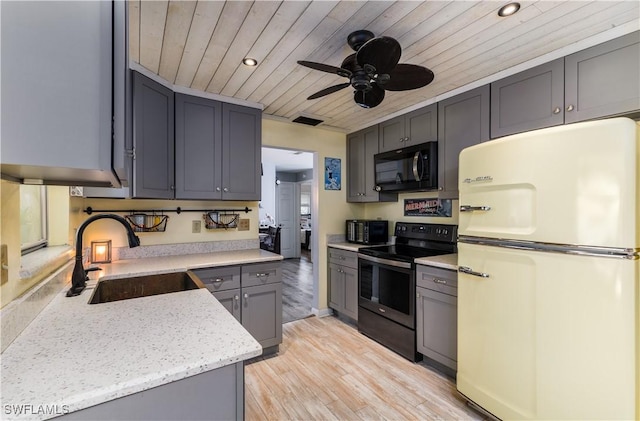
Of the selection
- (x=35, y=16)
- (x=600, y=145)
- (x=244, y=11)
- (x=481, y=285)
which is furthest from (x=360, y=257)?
(x=35, y=16)

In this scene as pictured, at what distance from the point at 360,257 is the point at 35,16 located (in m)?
2.82

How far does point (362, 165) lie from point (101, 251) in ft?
8.97

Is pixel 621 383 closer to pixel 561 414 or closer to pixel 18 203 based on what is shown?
pixel 561 414

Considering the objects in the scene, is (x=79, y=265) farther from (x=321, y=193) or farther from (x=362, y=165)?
(x=362, y=165)

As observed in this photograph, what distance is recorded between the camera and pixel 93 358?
82 cm

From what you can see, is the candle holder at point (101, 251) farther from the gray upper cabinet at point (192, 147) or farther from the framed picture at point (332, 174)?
the framed picture at point (332, 174)

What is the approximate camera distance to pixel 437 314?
2262 millimetres

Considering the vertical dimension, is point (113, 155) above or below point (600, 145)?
below

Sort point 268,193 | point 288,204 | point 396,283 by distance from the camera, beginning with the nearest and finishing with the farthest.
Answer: point 396,283 < point 268,193 < point 288,204

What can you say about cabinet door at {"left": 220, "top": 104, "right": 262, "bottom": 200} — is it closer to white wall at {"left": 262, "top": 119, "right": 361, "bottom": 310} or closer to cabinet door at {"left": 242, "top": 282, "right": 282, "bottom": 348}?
white wall at {"left": 262, "top": 119, "right": 361, "bottom": 310}

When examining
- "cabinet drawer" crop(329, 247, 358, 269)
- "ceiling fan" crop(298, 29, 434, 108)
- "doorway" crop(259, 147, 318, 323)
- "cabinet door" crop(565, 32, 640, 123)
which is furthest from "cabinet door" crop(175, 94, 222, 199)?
"doorway" crop(259, 147, 318, 323)

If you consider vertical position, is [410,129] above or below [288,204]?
above

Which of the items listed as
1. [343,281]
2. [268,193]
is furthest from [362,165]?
[268,193]

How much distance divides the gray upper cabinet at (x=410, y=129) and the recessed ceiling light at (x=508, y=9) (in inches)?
43.5
